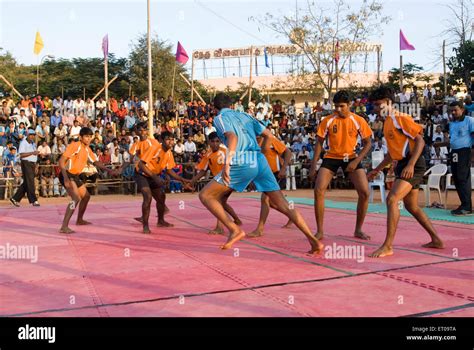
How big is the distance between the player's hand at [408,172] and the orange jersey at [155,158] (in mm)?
4351

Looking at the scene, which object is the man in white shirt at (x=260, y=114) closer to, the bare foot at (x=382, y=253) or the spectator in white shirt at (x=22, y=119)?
the spectator in white shirt at (x=22, y=119)

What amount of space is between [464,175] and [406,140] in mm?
3974

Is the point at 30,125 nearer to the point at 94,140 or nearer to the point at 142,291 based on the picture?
the point at 94,140

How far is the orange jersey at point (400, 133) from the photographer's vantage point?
6016 millimetres

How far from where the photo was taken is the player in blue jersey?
5.73m

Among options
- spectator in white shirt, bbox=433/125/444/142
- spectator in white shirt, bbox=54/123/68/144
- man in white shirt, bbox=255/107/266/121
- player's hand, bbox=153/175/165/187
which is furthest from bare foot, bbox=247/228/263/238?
man in white shirt, bbox=255/107/266/121

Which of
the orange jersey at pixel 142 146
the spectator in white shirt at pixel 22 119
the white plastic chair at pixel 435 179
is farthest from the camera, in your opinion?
the spectator in white shirt at pixel 22 119

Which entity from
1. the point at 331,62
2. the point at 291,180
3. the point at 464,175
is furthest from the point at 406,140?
the point at 331,62

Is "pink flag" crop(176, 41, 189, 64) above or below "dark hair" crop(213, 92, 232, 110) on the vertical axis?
above

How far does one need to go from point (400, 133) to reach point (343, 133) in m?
0.89

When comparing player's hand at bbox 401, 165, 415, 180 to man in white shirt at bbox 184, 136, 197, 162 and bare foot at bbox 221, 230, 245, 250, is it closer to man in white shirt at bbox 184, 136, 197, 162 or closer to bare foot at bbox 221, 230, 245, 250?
bare foot at bbox 221, 230, 245, 250

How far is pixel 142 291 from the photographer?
458cm

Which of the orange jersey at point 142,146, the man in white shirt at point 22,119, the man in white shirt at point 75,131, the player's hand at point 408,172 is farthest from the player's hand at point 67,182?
the man in white shirt at point 22,119

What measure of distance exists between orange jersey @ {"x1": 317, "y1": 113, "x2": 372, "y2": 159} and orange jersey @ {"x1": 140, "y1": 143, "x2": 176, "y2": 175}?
314 centimetres
